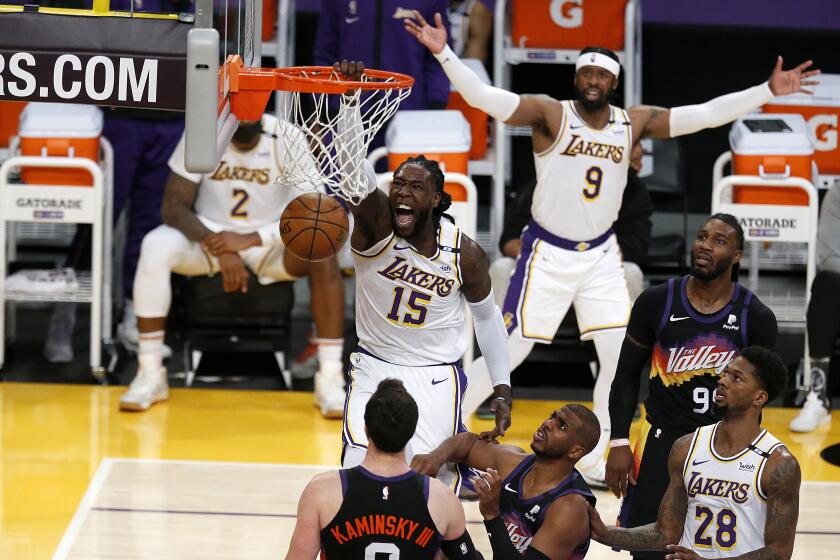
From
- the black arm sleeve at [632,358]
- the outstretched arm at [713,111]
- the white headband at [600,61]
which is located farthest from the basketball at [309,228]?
the outstretched arm at [713,111]

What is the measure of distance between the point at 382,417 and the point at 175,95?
1.15 meters

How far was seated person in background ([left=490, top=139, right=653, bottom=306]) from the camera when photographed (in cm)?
803

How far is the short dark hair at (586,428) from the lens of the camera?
474 cm

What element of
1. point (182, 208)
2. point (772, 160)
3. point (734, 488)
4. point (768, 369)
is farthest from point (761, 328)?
point (182, 208)

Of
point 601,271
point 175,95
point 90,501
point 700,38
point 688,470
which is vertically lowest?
point 90,501

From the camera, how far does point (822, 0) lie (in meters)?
10.7

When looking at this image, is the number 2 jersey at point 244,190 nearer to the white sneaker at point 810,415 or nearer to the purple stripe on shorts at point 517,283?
the purple stripe on shorts at point 517,283

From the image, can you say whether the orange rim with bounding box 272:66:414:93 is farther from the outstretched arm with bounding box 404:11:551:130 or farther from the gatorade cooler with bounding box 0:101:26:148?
the gatorade cooler with bounding box 0:101:26:148

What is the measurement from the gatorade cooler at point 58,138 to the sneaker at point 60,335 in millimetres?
876

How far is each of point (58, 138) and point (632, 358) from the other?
13.6 ft

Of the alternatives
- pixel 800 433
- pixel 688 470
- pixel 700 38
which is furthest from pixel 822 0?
pixel 688 470

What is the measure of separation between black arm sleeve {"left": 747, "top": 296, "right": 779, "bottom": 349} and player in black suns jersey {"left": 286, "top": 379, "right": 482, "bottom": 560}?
155 cm

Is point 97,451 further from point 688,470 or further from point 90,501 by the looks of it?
point 688,470

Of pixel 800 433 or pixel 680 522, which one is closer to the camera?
pixel 680 522
